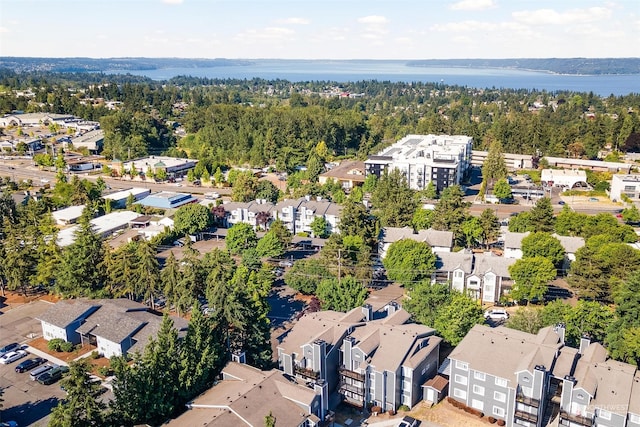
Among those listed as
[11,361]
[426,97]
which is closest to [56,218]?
[11,361]

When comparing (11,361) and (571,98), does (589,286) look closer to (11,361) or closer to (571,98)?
(11,361)

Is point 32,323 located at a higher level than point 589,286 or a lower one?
lower

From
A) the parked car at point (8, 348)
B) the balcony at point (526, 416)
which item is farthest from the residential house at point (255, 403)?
the parked car at point (8, 348)

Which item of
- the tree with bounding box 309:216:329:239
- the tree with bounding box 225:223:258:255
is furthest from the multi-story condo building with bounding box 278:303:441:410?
the tree with bounding box 309:216:329:239

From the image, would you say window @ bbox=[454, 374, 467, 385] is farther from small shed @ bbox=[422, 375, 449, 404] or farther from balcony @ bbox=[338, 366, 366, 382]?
balcony @ bbox=[338, 366, 366, 382]

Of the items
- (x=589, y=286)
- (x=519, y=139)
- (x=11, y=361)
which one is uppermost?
(x=519, y=139)

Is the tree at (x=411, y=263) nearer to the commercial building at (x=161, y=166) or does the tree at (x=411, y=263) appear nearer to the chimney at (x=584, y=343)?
the chimney at (x=584, y=343)

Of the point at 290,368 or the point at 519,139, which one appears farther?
the point at 519,139
